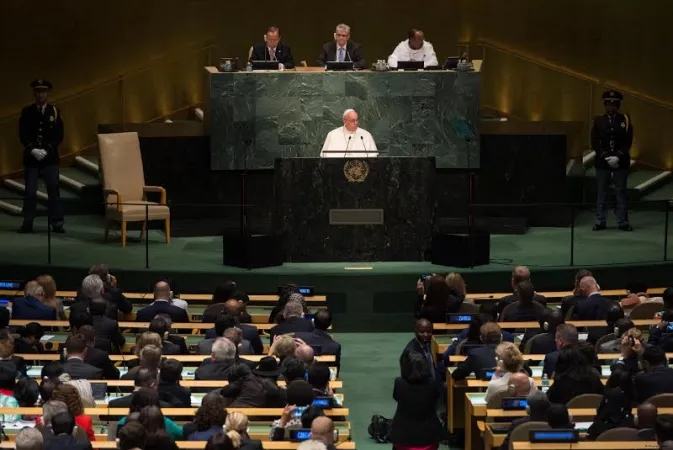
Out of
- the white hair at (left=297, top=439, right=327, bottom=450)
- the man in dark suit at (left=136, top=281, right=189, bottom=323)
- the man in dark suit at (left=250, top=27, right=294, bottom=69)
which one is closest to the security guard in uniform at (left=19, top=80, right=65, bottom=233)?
the man in dark suit at (left=250, top=27, right=294, bottom=69)

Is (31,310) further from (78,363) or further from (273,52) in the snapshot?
(273,52)

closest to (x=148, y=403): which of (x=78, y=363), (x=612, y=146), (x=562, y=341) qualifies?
(x=78, y=363)

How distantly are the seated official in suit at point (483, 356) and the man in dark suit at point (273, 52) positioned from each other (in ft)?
23.0

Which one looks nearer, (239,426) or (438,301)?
(239,426)

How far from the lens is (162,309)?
12.4m

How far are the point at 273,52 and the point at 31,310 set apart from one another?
5808 mm

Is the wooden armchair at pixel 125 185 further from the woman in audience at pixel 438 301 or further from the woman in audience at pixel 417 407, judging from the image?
the woman in audience at pixel 417 407

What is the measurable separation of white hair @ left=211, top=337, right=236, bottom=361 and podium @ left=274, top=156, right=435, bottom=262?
5.03 metres

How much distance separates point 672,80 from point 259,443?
13.2 metres

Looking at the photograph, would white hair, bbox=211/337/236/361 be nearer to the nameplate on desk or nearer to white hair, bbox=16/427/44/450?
white hair, bbox=16/427/44/450

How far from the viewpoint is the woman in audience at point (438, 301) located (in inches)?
483

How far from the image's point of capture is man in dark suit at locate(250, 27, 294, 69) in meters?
17.0

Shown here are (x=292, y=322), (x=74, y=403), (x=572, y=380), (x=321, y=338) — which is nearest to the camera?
(x=74, y=403)

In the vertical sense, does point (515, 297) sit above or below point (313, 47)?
below
